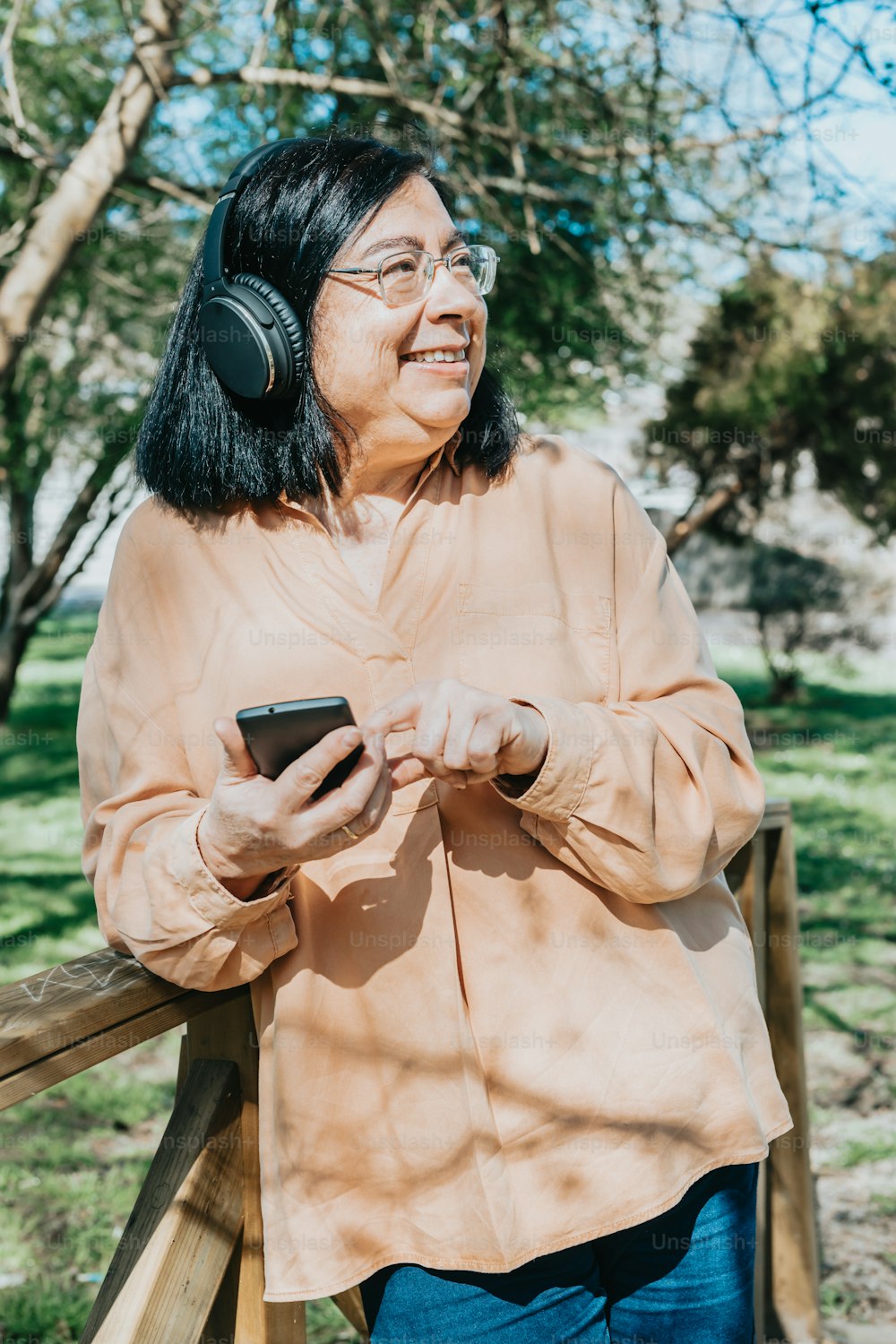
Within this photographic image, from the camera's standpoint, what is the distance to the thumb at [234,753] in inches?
51.9

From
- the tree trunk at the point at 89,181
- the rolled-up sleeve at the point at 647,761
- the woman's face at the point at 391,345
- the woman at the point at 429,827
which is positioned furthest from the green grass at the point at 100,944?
the tree trunk at the point at 89,181

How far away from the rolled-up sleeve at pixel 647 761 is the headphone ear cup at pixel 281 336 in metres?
0.46

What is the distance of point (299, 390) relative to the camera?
1.65 metres

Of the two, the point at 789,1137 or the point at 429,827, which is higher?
the point at 429,827

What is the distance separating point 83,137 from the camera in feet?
26.1

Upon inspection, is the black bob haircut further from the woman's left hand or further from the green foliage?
the green foliage

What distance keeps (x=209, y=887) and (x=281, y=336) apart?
2.27 feet

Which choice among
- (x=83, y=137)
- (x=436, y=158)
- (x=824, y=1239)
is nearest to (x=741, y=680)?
(x=83, y=137)

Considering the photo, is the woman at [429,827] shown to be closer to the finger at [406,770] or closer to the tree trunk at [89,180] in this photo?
the finger at [406,770]

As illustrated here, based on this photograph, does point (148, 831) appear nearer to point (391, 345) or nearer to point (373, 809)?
point (373, 809)

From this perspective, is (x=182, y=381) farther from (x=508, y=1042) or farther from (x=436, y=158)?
(x=508, y=1042)

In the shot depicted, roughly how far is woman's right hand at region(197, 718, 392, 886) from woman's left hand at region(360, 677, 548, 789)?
0.04 meters

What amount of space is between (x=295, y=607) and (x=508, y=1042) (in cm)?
61

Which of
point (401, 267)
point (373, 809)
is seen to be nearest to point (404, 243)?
point (401, 267)
